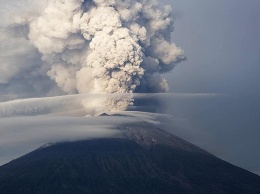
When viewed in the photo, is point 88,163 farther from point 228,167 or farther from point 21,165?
point 228,167

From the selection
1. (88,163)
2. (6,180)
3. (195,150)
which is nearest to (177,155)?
(195,150)

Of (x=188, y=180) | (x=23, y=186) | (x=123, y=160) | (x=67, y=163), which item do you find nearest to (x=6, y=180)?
(x=23, y=186)

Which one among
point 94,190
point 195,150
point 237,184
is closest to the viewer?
point 94,190

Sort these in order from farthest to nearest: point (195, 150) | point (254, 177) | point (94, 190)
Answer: point (195, 150) < point (254, 177) < point (94, 190)

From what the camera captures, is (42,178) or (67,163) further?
(67,163)

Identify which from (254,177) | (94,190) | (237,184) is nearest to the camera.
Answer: (94,190)

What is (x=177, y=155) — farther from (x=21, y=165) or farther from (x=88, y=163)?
(x=21, y=165)
